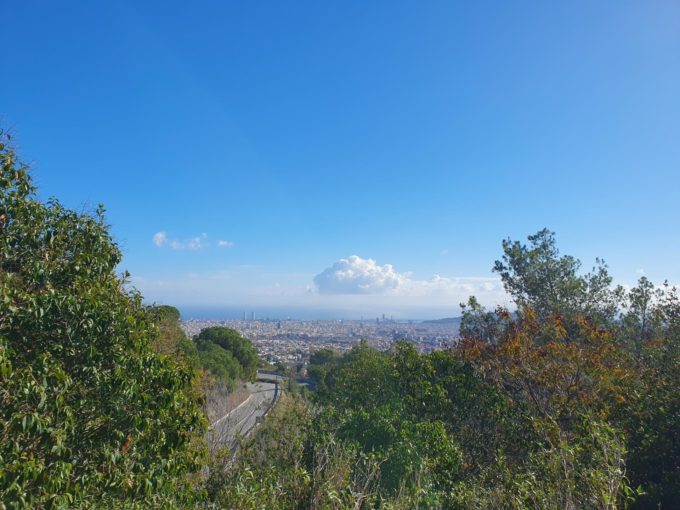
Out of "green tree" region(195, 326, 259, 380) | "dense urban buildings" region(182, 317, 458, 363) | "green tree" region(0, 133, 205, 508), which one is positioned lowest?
"dense urban buildings" region(182, 317, 458, 363)

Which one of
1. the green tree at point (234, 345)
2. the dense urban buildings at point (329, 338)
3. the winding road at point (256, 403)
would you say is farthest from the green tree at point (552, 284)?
the green tree at point (234, 345)

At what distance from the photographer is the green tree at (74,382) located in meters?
2.98

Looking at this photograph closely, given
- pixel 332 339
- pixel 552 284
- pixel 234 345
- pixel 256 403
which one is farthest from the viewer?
pixel 332 339

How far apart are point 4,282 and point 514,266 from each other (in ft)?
46.1

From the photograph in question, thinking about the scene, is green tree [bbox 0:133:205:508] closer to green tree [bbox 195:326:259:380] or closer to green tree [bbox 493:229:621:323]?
green tree [bbox 493:229:621:323]

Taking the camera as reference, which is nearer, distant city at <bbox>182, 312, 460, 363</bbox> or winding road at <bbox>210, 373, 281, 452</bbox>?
winding road at <bbox>210, 373, 281, 452</bbox>

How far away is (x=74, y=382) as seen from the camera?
3613 millimetres

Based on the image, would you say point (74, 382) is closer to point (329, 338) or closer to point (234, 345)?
point (234, 345)

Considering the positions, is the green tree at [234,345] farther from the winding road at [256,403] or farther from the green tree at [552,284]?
the green tree at [552,284]

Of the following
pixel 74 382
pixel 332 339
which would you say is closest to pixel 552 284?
pixel 74 382

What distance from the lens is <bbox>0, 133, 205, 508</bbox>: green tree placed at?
9.79 feet

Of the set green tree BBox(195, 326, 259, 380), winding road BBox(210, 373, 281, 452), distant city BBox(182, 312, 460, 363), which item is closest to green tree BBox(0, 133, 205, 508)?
distant city BBox(182, 312, 460, 363)

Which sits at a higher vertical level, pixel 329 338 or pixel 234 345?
pixel 234 345

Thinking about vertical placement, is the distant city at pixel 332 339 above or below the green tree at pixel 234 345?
below
